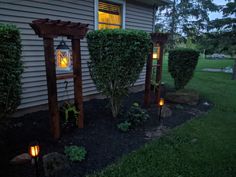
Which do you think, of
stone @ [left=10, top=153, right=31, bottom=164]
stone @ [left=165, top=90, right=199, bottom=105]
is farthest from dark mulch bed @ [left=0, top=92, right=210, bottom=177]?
stone @ [left=165, top=90, right=199, bottom=105]

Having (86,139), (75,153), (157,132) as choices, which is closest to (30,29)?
(86,139)

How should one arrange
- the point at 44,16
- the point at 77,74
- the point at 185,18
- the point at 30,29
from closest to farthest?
the point at 77,74
the point at 30,29
the point at 44,16
the point at 185,18

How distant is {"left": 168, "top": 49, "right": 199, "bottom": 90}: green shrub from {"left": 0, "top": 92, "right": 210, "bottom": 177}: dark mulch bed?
1.79 m

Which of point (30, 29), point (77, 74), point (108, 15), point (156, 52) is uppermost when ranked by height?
point (108, 15)

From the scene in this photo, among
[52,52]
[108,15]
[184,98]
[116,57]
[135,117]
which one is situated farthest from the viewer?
[108,15]

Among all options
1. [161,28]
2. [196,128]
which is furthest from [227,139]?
[161,28]

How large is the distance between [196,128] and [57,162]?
266cm

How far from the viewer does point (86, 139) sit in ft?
8.93

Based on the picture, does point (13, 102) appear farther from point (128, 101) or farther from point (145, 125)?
point (128, 101)

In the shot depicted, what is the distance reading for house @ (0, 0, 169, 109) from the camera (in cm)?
338

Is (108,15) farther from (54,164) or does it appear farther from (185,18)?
(185,18)

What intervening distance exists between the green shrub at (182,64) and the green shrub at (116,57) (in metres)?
2.39

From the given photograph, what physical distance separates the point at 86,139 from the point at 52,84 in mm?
1027

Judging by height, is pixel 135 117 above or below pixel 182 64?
below
